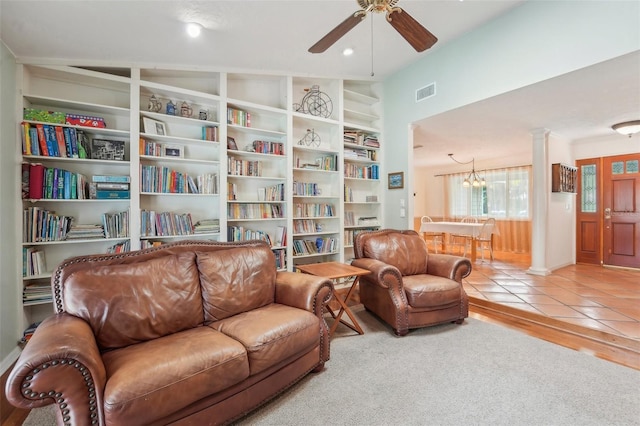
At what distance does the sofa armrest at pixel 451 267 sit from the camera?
9.59 ft

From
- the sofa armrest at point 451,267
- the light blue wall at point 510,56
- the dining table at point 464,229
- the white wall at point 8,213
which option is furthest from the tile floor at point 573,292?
the white wall at point 8,213

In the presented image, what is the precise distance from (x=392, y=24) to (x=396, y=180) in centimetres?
242

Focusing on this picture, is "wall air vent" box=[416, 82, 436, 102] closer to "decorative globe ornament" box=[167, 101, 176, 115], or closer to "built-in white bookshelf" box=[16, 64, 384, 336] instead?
"built-in white bookshelf" box=[16, 64, 384, 336]

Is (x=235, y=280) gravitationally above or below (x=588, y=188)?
below

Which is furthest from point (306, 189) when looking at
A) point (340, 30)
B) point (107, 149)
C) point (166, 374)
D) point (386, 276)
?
point (166, 374)

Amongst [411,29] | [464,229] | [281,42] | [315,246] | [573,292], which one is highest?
[281,42]

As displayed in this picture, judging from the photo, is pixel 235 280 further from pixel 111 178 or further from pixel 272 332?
pixel 111 178

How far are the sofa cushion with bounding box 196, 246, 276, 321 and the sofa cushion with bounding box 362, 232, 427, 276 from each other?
49.8 inches

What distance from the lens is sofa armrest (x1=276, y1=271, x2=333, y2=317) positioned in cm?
206

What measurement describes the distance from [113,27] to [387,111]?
11.0 feet

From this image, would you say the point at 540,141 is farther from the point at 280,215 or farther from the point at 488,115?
the point at 280,215

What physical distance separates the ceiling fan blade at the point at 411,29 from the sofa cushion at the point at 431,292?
2.05 m

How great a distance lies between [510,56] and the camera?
283 cm

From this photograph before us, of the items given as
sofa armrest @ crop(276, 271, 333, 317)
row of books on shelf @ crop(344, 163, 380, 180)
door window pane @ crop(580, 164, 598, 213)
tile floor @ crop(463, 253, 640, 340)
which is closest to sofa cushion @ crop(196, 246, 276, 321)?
sofa armrest @ crop(276, 271, 333, 317)
